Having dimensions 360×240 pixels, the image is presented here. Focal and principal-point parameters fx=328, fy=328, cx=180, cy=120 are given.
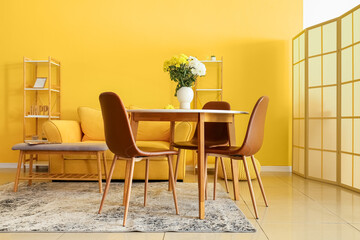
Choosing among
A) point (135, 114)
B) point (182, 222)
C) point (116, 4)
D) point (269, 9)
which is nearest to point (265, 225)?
point (182, 222)

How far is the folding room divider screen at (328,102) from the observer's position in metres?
3.40

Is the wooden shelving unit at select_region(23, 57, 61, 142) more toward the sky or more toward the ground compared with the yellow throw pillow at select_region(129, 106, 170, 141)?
more toward the sky

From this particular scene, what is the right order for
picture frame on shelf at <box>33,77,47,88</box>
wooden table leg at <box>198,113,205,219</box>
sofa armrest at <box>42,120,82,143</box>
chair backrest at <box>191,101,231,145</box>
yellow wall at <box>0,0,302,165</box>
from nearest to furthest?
wooden table leg at <box>198,113,205,219</box> < chair backrest at <box>191,101,231,145</box> < sofa armrest at <box>42,120,82,143</box> < picture frame on shelf at <box>33,77,47,88</box> < yellow wall at <box>0,0,302,165</box>

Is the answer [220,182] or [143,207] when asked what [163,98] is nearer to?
[220,182]

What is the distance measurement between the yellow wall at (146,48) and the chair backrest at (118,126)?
8.00 feet

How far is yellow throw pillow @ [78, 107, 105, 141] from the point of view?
162 inches

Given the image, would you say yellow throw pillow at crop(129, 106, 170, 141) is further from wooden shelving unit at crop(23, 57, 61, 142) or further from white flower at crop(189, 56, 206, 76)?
white flower at crop(189, 56, 206, 76)

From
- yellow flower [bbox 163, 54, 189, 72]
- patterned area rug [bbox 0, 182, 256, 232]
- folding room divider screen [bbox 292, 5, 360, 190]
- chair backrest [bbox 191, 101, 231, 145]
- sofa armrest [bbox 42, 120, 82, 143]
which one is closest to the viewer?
patterned area rug [bbox 0, 182, 256, 232]

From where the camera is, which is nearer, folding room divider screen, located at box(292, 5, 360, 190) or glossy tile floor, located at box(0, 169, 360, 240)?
glossy tile floor, located at box(0, 169, 360, 240)

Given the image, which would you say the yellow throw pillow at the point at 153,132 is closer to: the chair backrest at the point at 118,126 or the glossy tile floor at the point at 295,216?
the glossy tile floor at the point at 295,216

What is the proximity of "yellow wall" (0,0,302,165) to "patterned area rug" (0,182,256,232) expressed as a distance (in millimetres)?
1686

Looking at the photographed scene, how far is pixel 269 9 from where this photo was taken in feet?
15.2

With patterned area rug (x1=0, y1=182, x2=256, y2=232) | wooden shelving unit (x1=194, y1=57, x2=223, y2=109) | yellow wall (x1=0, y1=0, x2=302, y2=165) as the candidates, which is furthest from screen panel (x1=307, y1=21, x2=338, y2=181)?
patterned area rug (x1=0, y1=182, x2=256, y2=232)

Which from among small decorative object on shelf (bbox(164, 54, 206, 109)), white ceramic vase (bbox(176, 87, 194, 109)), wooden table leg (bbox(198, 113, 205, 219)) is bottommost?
wooden table leg (bbox(198, 113, 205, 219))
